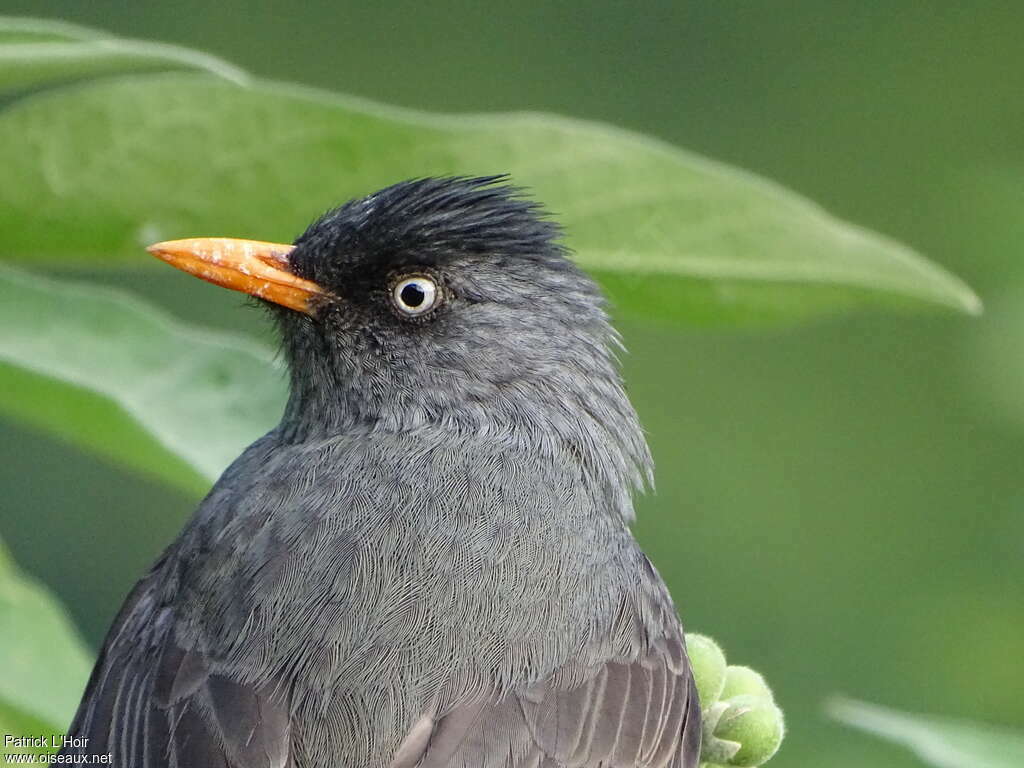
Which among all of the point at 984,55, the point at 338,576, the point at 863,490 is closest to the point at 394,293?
the point at 338,576

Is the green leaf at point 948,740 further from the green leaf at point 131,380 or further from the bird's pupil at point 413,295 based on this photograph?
the bird's pupil at point 413,295

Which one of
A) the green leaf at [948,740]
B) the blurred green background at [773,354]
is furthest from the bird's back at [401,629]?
the blurred green background at [773,354]

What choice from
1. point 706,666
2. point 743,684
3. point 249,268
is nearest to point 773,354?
point 249,268

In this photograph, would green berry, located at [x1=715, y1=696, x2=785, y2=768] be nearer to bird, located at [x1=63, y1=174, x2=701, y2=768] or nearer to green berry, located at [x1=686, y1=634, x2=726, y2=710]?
green berry, located at [x1=686, y1=634, x2=726, y2=710]

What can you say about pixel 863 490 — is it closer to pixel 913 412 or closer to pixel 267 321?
pixel 913 412

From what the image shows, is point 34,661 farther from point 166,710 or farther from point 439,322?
point 439,322

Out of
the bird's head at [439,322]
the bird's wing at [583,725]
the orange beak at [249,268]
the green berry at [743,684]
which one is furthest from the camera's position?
the bird's head at [439,322]
